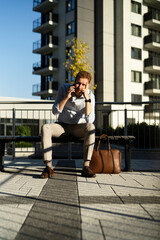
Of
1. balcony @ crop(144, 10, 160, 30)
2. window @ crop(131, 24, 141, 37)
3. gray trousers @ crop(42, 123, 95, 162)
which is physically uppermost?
balcony @ crop(144, 10, 160, 30)

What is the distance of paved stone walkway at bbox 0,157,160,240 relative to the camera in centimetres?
181

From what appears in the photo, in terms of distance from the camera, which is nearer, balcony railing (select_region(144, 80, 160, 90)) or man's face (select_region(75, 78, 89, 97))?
man's face (select_region(75, 78, 89, 97))

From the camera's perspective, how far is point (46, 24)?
30172 mm

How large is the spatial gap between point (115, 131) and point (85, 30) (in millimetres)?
22291

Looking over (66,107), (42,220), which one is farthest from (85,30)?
(42,220)

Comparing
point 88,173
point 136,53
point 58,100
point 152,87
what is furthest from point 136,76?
point 88,173

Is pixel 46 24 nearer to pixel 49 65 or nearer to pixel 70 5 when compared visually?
pixel 70 5

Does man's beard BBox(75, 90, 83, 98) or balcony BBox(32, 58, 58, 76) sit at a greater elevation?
balcony BBox(32, 58, 58, 76)

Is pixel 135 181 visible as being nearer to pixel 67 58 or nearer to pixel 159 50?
pixel 67 58

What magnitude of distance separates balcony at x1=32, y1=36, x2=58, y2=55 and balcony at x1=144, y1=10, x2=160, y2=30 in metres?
9.54

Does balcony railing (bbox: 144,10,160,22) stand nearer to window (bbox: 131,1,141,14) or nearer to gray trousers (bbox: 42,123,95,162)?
window (bbox: 131,1,141,14)

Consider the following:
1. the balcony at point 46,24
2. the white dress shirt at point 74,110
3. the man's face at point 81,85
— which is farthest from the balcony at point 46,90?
the man's face at point 81,85

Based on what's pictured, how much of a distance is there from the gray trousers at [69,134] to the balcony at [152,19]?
87.5 ft

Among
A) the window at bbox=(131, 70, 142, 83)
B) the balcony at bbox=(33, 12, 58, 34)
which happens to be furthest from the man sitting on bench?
the balcony at bbox=(33, 12, 58, 34)
